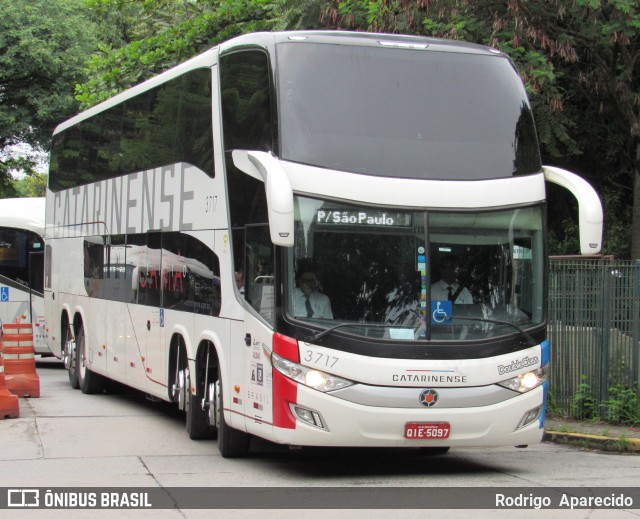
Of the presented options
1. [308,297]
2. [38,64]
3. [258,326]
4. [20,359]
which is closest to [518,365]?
[308,297]

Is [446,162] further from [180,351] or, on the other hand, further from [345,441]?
[180,351]

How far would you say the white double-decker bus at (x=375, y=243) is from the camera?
31.8 ft

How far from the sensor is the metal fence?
14.1 metres

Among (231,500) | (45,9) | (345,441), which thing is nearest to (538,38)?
(345,441)

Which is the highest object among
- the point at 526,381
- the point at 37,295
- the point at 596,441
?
the point at 37,295

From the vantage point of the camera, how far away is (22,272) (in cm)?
2462

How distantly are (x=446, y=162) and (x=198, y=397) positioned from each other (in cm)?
414

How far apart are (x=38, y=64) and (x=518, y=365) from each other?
33.5 m

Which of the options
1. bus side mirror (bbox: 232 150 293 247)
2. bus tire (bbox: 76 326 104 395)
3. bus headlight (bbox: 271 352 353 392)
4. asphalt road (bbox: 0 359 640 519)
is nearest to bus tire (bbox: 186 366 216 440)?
asphalt road (bbox: 0 359 640 519)

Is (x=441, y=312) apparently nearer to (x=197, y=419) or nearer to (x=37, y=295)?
(x=197, y=419)

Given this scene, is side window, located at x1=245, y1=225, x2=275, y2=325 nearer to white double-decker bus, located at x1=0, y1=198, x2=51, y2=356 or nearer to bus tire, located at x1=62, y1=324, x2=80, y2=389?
bus tire, located at x1=62, y1=324, x2=80, y2=389

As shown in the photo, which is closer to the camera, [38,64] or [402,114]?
[402,114]

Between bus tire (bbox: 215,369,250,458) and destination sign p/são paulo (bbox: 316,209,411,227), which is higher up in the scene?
destination sign p/são paulo (bbox: 316,209,411,227)

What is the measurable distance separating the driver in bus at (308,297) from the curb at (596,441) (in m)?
4.77
